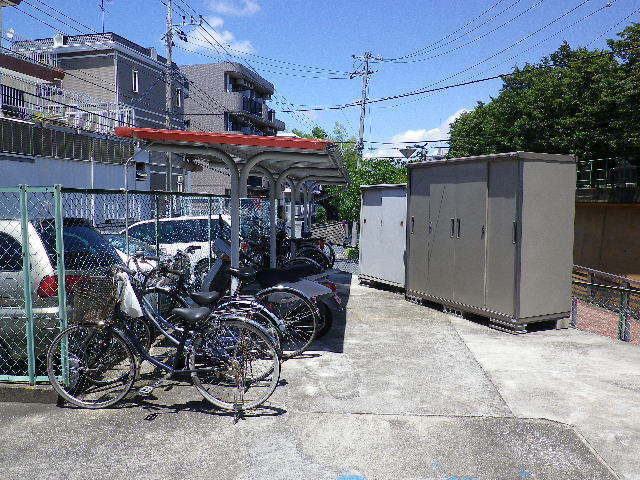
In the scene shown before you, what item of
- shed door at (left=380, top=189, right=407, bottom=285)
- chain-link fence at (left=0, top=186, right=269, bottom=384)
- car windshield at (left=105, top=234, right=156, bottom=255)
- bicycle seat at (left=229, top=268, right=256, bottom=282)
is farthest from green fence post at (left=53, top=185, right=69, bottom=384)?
shed door at (left=380, top=189, right=407, bottom=285)

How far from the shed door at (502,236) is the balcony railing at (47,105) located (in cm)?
1412

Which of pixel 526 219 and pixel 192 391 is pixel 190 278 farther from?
pixel 526 219

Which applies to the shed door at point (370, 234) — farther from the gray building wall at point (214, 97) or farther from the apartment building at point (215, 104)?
the gray building wall at point (214, 97)

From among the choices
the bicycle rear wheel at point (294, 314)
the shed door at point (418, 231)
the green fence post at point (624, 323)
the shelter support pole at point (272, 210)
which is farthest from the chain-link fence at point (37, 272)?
the green fence post at point (624, 323)

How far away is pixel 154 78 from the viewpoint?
1188 inches

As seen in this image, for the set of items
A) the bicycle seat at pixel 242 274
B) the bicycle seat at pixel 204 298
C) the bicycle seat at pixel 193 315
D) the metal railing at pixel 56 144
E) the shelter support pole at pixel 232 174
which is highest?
the metal railing at pixel 56 144

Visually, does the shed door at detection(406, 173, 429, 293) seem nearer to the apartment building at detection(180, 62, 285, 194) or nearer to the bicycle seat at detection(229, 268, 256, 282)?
the bicycle seat at detection(229, 268, 256, 282)

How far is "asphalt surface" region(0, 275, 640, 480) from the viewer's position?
3342mm

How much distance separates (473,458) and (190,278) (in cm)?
424

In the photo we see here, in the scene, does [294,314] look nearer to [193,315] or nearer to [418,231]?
[193,315]

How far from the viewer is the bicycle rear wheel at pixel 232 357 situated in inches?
163

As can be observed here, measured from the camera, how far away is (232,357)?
4172mm

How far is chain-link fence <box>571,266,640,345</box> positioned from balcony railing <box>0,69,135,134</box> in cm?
1513

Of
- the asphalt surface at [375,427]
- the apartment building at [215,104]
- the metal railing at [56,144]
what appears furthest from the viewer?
the apartment building at [215,104]
